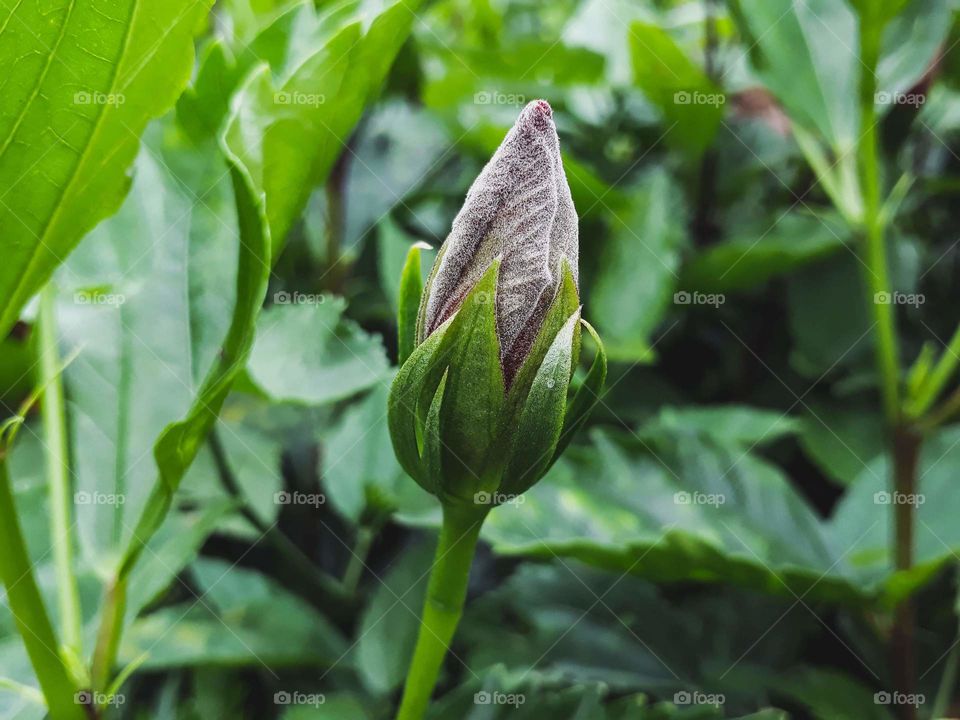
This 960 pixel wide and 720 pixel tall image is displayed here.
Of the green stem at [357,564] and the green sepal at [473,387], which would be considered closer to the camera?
the green sepal at [473,387]

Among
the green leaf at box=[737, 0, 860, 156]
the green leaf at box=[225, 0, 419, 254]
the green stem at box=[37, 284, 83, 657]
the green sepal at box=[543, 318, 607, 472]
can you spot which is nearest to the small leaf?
the green sepal at box=[543, 318, 607, 472]

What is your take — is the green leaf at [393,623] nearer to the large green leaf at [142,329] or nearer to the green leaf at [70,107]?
the large green leaf at [142,329]

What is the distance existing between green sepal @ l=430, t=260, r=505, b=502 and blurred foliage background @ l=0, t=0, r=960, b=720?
170mm

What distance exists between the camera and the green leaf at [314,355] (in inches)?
24.7

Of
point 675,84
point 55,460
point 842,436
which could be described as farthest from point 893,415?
point 55,460

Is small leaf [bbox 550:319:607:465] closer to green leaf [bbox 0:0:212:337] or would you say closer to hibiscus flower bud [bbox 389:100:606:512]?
hibiscus flower bud [bbox 389:100:606:512]

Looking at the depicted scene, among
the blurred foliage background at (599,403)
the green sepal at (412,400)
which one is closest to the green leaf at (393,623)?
the blurred foliage background at (599,403)

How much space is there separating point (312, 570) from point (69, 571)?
0.29m

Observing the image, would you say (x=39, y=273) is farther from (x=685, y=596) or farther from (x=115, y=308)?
(x=685, y=596)

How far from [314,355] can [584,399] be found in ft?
0.96

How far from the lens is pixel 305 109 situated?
0.48 m

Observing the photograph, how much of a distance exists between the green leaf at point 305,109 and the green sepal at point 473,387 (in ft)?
0.54

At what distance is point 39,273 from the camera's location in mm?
443

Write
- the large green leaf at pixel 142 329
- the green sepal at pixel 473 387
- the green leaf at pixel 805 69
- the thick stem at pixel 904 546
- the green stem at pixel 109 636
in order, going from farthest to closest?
the green leaf at pixel 805 69
the thick stem at pixel 904 546
the large green leaf at pixel 142 329
the green stem at pixel 109 636
the green sepal at pixel 473 387
